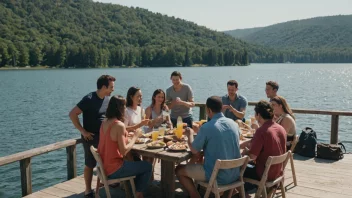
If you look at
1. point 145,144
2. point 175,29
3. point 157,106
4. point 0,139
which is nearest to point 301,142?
point 157,106

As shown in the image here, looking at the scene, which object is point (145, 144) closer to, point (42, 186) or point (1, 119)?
point (42, 186)

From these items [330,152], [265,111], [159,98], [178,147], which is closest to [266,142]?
[265,111]

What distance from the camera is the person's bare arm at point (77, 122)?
460 centimetres

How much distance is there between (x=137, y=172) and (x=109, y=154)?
440mm

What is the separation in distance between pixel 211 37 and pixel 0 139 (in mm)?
140305

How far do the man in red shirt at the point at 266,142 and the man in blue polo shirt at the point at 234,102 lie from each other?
215cm

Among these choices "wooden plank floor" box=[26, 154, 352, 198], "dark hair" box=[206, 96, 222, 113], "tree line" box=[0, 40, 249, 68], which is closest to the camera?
"dark hair" box=[206, 96, 222, 113]

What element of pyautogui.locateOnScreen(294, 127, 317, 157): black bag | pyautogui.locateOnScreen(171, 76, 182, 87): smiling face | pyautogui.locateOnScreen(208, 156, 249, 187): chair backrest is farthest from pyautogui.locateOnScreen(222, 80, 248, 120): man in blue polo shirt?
pyautogui.locateOnScreen(208, 156, 249, 187): chair backrest

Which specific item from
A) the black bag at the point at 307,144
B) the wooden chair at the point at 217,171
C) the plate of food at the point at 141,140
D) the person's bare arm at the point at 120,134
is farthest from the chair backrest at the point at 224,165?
the black bag at the point at 307,144

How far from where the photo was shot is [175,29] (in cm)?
14575

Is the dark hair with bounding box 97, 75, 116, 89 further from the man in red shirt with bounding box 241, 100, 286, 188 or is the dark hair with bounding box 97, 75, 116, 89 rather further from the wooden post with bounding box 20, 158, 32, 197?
the man in red shirt with bounding box 241, 100, 286, 188

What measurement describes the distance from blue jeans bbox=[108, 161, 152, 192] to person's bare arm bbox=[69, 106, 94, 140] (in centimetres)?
82

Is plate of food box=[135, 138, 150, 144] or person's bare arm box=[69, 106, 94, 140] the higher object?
person's bare arm box=[69, 106, 94, 140]

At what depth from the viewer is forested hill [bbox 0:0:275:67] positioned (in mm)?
89375
